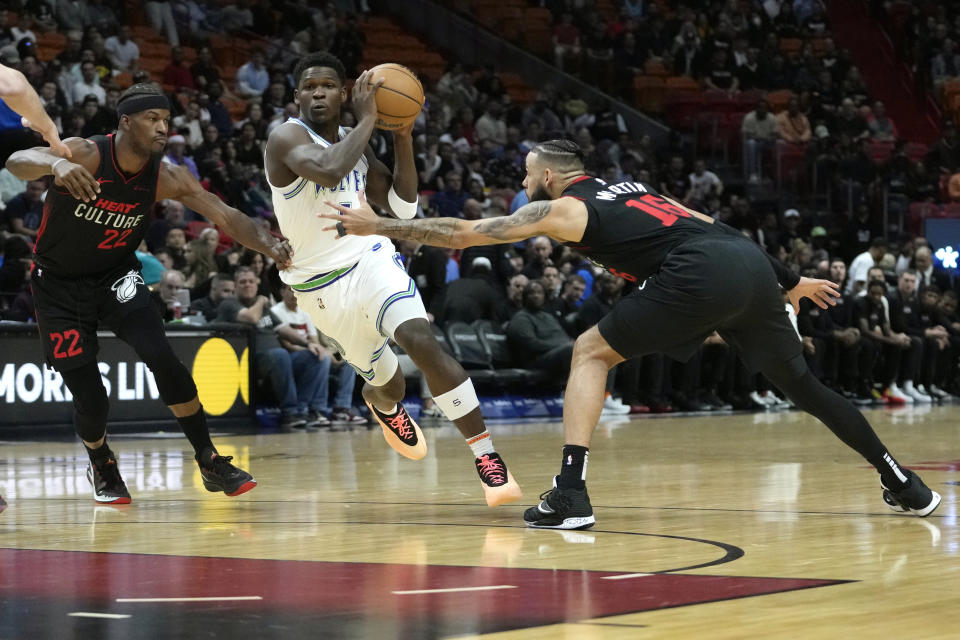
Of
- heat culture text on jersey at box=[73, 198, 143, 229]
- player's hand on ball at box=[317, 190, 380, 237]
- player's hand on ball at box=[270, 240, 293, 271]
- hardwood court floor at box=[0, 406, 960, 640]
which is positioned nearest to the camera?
hardwood court floor at box=[0, 406, 960, 640]

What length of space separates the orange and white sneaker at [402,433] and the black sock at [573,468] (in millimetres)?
1899

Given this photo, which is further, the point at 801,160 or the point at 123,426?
the point at 801,160

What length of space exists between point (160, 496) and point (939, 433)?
707 centimetres

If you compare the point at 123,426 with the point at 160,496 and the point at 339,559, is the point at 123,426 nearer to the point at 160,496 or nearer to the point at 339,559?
the point at 160,496

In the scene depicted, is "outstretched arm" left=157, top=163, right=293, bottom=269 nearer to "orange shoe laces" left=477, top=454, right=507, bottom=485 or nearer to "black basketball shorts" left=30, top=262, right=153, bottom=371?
"black basketball shorts" left=30, top=262, right=153, bottom=371

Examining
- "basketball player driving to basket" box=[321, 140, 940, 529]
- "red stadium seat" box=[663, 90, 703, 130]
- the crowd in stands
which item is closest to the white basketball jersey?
"basketball player driving to basket" box=[321, 140, 940, 529]

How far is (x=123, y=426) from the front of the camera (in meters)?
12.0

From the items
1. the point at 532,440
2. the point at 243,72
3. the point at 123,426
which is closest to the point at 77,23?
the point at 243,72

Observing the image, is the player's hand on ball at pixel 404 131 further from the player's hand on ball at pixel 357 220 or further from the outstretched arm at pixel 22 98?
the outstretched arm at pixel 22 98

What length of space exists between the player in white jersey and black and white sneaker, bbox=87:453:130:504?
1.22m

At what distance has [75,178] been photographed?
5.91m

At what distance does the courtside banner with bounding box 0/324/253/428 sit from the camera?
11.6 metres

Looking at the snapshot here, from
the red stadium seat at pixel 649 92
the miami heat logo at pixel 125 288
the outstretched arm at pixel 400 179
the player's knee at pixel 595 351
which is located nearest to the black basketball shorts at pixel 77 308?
the miami heat logo at pixel 125 288

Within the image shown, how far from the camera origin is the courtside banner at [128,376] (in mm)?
11570
